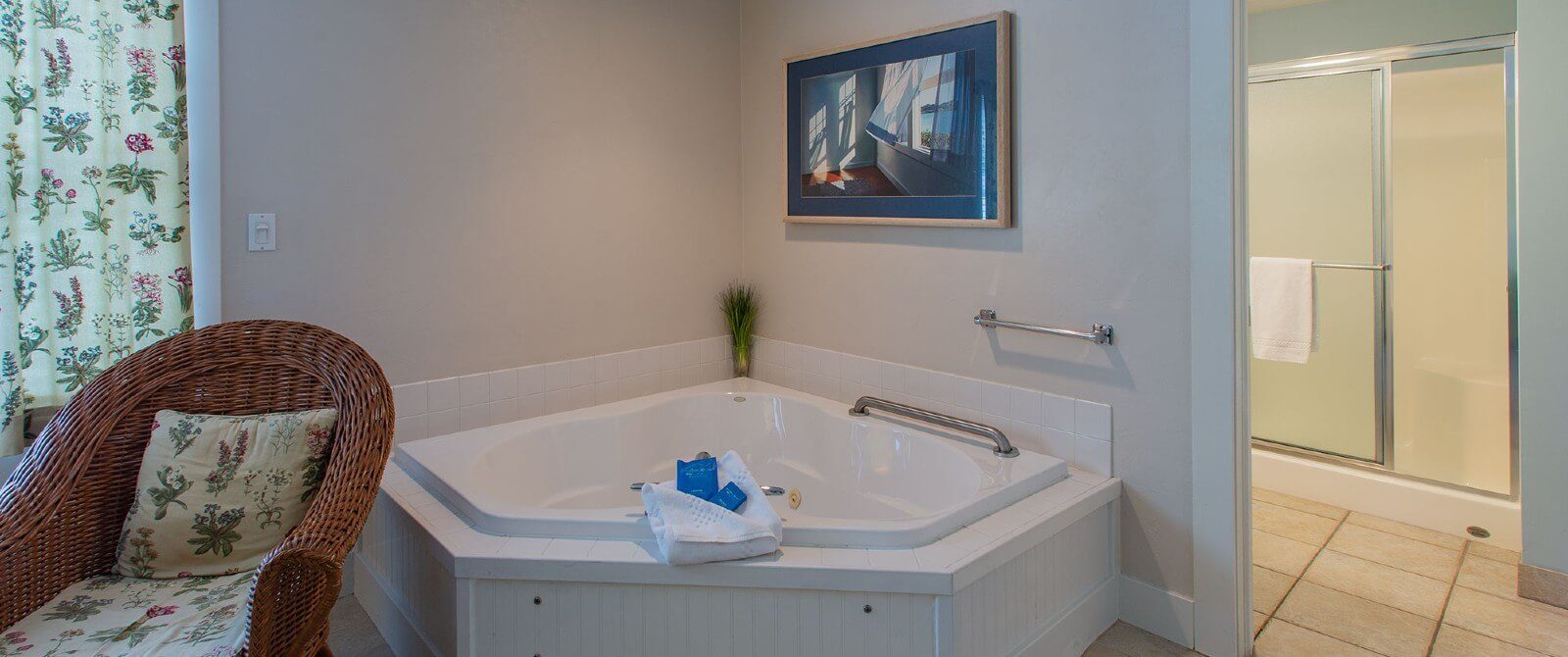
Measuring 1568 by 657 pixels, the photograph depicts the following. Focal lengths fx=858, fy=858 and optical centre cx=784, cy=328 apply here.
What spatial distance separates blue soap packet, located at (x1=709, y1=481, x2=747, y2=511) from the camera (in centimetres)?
205

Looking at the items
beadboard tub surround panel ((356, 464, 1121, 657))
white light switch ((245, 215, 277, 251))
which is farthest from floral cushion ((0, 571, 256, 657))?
white light switch ((245, 215, 277, 251))

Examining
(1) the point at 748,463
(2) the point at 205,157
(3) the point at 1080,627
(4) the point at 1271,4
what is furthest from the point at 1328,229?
(2) the point at 205,157

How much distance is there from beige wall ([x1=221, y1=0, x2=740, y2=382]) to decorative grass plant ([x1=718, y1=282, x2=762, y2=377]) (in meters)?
0.08

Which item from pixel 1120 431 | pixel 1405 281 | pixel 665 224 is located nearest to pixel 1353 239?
pixel 1405 281

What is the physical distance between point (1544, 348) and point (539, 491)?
295 centimetres

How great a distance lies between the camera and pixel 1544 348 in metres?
2.41

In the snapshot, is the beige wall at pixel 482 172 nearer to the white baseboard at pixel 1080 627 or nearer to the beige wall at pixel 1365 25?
the white baseboard at pixel 1080 627

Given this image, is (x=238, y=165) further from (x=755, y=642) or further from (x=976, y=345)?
(x=976, y=345)

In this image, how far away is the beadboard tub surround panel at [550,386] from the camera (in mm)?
2682

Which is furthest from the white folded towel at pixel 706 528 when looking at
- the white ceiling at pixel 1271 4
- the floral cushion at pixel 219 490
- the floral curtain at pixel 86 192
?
the white ceiling at pixel 1271 4

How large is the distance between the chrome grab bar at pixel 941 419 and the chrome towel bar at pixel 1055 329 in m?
0.31

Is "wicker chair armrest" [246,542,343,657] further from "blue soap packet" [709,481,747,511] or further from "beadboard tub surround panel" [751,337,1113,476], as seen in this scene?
"beadboard tub surround panel" [751,337,1113,476]

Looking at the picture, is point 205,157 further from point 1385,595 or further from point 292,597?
point 1385,595

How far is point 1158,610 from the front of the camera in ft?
7.75
